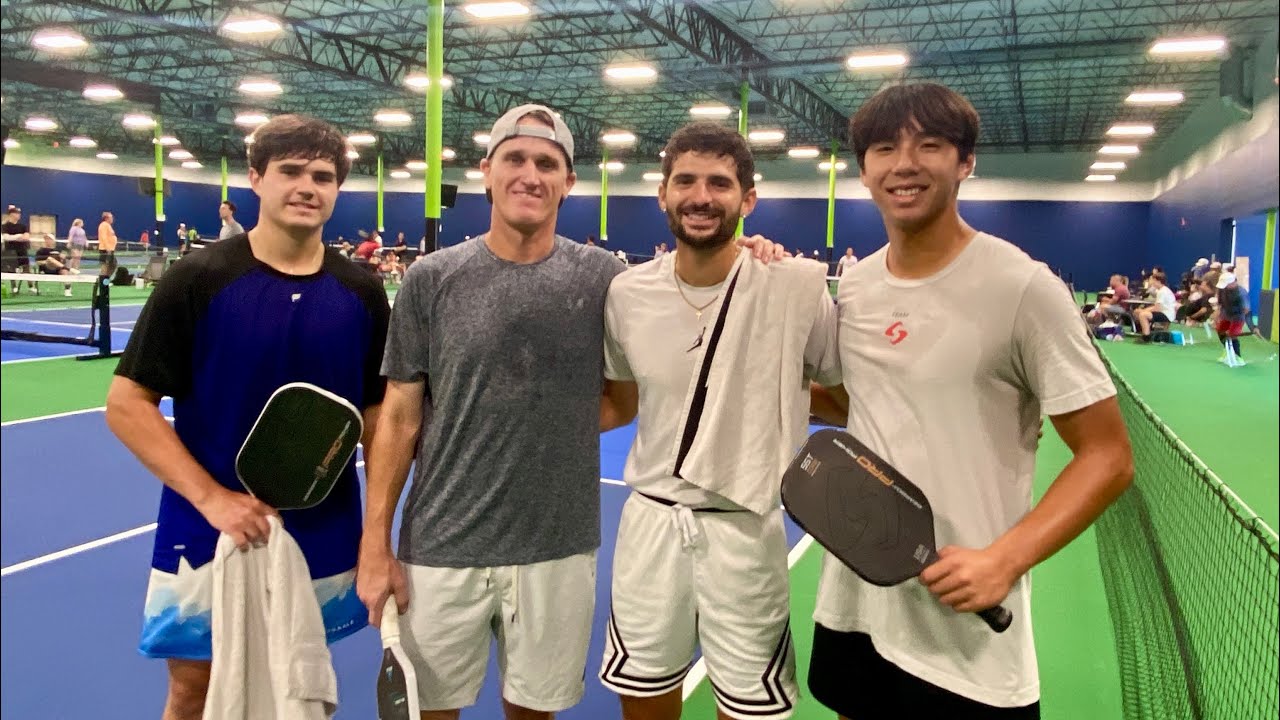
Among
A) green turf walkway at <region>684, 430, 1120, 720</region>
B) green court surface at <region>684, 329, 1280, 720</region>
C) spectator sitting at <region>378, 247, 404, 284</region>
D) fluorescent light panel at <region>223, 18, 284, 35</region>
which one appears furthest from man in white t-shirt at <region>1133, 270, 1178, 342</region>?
spectator sitting at <region>378, 247, 404, 284</region>

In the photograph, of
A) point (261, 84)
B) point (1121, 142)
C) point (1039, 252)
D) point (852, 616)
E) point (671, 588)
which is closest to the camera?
point (852, 616)

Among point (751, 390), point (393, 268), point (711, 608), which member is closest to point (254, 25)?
point (393, 268)

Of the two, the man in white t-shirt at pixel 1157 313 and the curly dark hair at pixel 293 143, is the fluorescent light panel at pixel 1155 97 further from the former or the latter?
the curly dark hair at pixel 293 143

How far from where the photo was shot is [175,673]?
8.22 feet

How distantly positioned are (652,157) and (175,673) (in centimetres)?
→ 3840

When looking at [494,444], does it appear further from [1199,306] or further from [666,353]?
[1199,306]

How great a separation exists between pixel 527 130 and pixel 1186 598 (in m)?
4.35

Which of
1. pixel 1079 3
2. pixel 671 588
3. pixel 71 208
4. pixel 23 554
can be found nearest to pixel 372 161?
pixel 71 208

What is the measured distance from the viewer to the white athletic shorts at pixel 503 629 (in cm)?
249

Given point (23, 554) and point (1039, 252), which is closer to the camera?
point (23, 554)

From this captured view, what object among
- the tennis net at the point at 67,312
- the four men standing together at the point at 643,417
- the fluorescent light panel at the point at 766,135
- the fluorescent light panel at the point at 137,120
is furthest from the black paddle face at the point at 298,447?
the fluorescent light panel at the point at 137,120

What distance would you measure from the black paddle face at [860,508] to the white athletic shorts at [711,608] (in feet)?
1.50

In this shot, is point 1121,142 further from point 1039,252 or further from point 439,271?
point 439,271

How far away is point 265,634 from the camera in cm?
233
